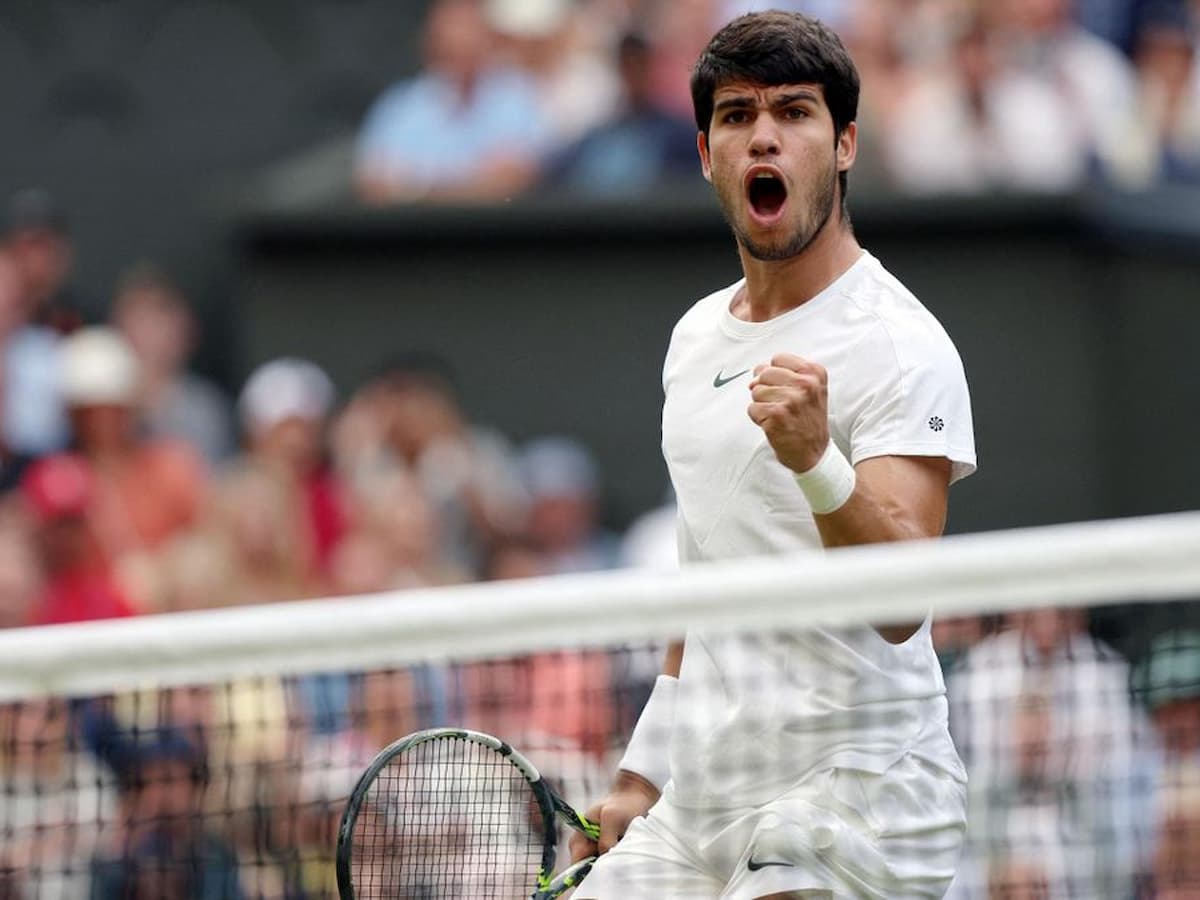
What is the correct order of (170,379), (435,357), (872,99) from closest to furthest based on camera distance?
1. (435,357)
2. (872,99)
3. (170,379)

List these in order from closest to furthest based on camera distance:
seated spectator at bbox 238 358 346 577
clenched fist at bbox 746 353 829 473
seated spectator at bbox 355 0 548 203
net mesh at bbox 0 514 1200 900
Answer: clenched fist at bbox 746 353 829 473
net mesh at bbox 0 514 1200 900
seated spectator at bbox 238 358 346 577
seated spectator at bbox 355 0 548 203

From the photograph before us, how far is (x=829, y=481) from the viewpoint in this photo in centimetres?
336

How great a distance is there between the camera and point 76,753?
5062 mm

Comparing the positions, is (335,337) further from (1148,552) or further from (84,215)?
(1148,552)

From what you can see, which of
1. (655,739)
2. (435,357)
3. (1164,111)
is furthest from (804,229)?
(1164,111)

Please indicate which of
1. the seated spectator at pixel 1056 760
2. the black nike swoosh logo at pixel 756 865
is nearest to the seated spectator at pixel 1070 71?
the seated spectator at pixel 1056 760

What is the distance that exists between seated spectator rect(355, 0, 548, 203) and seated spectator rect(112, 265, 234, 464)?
1.03 meters

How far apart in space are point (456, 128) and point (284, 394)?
166 cm

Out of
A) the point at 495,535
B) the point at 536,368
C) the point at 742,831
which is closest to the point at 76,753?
the point at 742,831

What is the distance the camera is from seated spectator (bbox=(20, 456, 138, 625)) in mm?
8078

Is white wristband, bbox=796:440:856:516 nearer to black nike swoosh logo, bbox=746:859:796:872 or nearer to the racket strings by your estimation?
black nike swoosh logo, bbox=746:859:796:872

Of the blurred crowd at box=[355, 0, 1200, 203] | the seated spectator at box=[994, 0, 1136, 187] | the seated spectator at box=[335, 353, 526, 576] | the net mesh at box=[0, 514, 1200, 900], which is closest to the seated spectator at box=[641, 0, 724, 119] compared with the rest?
the blurred crowd at box=[355, 0, 1200, 203]

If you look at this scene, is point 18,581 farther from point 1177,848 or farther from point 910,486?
point 910,486

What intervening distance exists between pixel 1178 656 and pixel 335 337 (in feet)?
18.0
